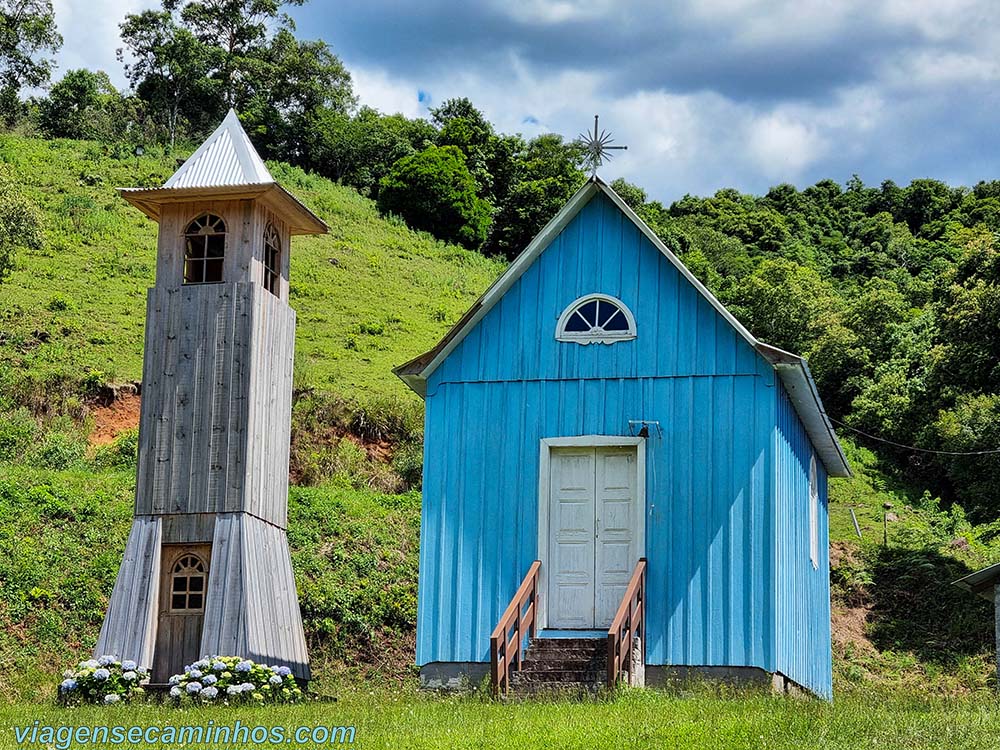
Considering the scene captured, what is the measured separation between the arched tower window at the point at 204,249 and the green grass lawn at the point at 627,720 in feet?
25.9

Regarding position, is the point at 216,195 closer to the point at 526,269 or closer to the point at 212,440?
the point at 212,440

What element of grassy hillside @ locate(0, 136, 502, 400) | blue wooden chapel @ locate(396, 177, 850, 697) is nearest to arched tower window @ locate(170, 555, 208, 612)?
blue wooden chapel @ locate(396, 177, 850, 697)

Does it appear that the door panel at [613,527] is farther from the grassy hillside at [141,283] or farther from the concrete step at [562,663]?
the grassy hillside at [141,283]

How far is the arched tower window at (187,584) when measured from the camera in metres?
22.0

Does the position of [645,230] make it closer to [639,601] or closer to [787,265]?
[639,601]

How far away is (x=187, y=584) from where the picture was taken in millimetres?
22062

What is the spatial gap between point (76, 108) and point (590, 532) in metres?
64.7

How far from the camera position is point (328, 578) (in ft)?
97.1

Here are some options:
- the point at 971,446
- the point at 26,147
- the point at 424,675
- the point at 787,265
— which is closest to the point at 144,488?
the point at 424,675

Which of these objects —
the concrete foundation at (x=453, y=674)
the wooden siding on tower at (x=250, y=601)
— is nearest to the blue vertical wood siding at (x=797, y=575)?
the concrete foundation at (x=453, y=674)

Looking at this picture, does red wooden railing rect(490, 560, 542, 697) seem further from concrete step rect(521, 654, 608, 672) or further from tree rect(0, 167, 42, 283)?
tree rect(0, 167, 42, 283)

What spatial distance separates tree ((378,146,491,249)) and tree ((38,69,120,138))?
16.1 metres

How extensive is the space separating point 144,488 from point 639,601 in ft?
26.3

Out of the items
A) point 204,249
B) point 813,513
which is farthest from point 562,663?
point 204,249
